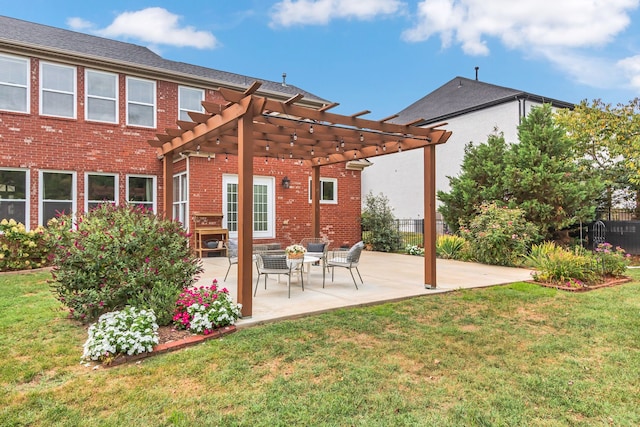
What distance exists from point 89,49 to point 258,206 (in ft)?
23.0

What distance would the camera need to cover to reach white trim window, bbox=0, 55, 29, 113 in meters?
10.5

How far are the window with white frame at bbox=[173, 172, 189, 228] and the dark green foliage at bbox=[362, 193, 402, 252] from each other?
649 centimetres

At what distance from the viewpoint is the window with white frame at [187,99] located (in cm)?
1285

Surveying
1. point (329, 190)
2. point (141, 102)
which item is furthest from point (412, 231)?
point (141, 102)

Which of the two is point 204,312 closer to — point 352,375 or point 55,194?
point 352,375

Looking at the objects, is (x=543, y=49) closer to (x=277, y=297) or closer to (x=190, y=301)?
(x=277, y=297)

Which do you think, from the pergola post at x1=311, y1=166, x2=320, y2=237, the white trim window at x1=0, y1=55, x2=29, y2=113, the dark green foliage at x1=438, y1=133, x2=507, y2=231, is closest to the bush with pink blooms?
the pergola post at x1=311, y1=166, x2=320, y2=237

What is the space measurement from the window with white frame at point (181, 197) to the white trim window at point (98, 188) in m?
1.75

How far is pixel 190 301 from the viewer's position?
480cm

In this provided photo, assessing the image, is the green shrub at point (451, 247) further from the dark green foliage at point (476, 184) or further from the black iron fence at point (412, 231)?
the black iron fence at point (412, 231)

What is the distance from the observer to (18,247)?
29.3 feet

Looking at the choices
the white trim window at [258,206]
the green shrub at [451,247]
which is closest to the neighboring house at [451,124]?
the green shrub at [451,247]

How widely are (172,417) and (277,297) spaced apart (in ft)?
11.5

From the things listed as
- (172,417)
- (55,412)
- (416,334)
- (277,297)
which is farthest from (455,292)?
(55,412)
